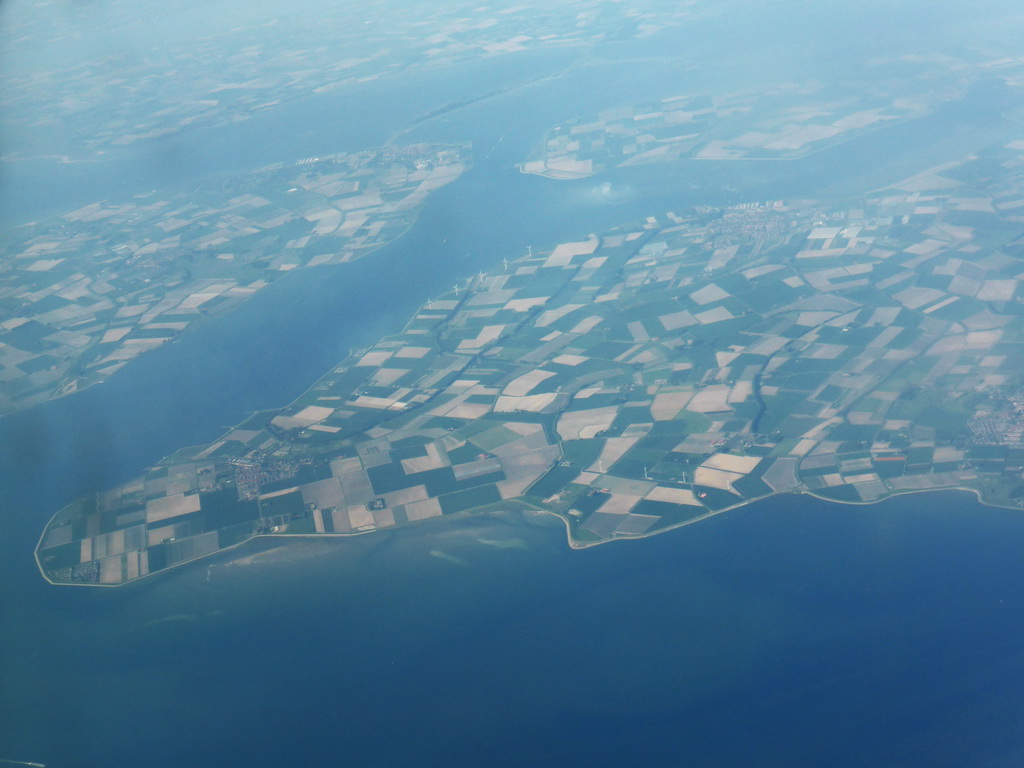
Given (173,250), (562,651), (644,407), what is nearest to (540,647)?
(562,651)

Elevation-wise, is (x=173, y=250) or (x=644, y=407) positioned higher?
(x=173, y=250)

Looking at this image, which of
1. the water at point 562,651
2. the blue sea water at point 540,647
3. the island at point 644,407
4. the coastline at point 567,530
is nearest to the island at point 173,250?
the island at point 644,407

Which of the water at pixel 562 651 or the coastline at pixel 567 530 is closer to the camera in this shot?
the water at pixel 562 651

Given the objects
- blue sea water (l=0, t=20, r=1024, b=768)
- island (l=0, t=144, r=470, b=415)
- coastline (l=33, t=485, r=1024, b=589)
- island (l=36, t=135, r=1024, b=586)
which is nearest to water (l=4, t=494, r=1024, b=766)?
blue sea water (l=0, t=20, r=1024, b=768)

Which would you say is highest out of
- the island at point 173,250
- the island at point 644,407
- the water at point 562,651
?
the island at point 173,250

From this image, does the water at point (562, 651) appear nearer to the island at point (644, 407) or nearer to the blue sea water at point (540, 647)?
the blue sea water at point (540, 647)

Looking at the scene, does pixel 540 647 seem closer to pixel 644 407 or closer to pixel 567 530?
pixel 567 530

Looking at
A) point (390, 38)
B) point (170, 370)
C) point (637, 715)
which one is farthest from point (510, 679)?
point (390, 38)
